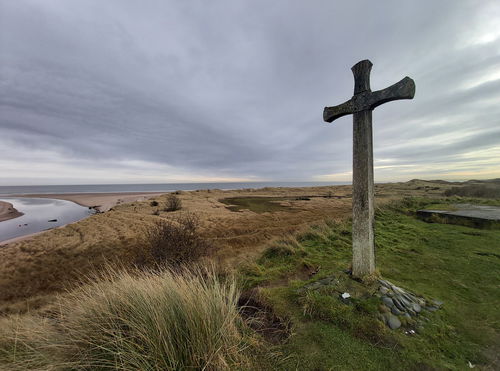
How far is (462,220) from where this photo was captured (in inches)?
348

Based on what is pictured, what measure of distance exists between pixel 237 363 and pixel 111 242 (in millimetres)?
9228

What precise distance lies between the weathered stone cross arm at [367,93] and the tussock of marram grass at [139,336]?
3974 mm

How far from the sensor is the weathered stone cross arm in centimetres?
330

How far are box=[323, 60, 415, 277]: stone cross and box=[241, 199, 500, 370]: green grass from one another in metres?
0.56

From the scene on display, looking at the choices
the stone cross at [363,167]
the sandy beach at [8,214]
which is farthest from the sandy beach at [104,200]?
the stone cross at [363,167]

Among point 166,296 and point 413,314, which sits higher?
point 166,296

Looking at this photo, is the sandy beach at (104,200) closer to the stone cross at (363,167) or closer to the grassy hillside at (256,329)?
the grassy hillside at (256,329)

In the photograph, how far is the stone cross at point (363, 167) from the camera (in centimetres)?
366

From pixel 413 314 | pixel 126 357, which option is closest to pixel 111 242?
pixel 126 357

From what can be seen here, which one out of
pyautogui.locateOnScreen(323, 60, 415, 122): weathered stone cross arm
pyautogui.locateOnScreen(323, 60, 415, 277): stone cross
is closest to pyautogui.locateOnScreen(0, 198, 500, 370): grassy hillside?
pyautogui.locateOnScreen(323, 60, 415, 277): stone cross

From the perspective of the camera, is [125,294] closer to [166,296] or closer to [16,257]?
[166,296]

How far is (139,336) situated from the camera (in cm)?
214

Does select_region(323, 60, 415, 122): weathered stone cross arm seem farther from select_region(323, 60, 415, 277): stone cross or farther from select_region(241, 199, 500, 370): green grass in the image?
select_region(241, 199, 500, 370): green grass

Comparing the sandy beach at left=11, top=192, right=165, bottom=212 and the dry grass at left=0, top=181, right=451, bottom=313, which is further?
the sandy beach at left=11, top=192, right=165, bottom=212
